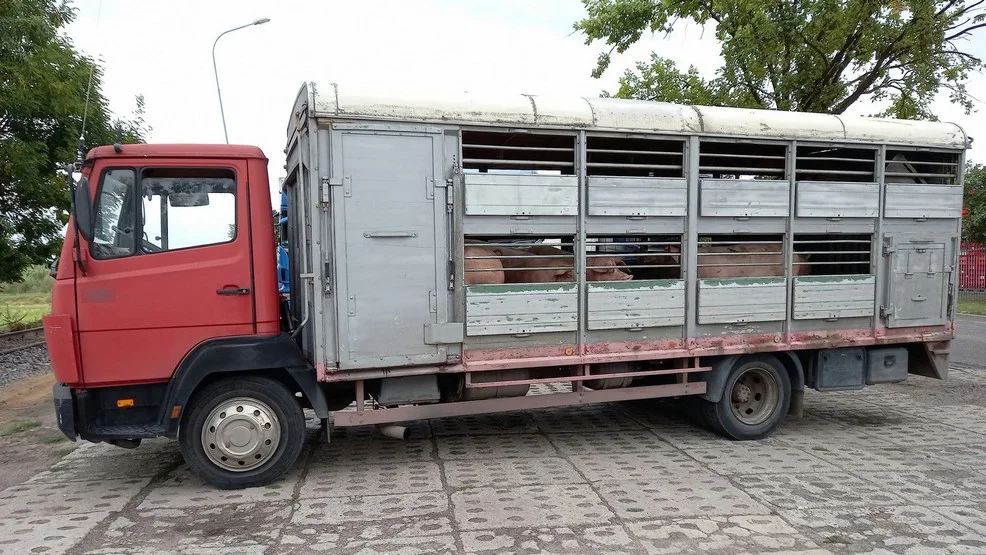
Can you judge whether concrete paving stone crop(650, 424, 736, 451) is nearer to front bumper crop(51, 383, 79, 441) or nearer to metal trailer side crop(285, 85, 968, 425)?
metal trailer side crop(285, 85, 968, 425)

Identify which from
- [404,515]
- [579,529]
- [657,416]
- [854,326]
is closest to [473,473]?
[404,515]

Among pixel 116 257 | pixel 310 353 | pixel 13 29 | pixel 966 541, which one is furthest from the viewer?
pixel 13 29

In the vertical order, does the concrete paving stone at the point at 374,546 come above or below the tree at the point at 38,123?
below

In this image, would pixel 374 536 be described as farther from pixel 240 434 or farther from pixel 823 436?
pixel 823 436

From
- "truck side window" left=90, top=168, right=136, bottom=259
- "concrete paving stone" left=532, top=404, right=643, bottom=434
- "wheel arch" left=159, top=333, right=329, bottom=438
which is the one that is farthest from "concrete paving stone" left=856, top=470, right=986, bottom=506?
"truck side window" left=90, top=168, right=136, bottom=259

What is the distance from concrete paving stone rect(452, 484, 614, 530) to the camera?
420 centimetres

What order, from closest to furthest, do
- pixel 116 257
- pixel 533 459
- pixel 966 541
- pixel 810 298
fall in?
pixel 966 541 → pixel 116 257 → pixel 533 459 → pixel 810 298

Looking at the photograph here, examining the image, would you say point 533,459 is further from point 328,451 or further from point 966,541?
point 966,541

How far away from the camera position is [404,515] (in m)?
4.35

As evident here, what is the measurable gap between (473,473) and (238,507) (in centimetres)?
178

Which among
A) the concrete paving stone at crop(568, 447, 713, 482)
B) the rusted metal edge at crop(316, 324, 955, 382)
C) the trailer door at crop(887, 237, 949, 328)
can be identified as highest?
the trailer door at crop(887, 237, 949, 328)

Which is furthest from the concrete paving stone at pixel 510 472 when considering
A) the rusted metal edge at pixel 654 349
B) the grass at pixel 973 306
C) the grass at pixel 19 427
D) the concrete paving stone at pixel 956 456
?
the grass at pixel 973 306

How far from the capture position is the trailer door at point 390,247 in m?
4.87

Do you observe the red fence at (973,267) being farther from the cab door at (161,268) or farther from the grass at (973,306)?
the cab door at (161,268)
